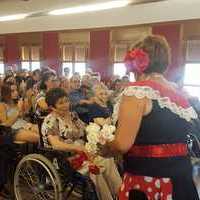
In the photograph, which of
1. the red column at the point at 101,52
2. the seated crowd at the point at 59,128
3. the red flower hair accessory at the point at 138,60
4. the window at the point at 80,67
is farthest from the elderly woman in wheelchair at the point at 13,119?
the window at the point at 80,67

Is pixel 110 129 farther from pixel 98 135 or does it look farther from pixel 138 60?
pixel 138 60

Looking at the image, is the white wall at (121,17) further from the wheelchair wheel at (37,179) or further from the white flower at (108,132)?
the white flower at (108,132)

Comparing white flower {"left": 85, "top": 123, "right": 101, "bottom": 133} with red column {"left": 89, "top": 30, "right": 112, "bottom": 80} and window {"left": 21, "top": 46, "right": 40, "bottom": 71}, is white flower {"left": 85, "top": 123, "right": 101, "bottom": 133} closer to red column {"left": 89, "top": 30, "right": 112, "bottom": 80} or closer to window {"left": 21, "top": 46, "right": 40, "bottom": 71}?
red column {"left": 89, "top": 30, "right": 112, "bottom": 80}

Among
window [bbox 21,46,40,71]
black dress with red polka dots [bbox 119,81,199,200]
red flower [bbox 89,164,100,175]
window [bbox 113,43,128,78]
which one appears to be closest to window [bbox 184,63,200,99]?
window [bbox 113,43,128,78]

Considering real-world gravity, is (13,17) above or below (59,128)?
above

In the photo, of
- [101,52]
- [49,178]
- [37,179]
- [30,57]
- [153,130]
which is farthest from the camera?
[30,57]

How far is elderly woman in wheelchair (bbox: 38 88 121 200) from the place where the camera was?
2.53m

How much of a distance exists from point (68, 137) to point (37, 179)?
39 cm

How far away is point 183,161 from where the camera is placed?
1.54 metres

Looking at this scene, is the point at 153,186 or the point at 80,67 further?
the point at 80,67

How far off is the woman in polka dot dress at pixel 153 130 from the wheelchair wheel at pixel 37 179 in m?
0.99

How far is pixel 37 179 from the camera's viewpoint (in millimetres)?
2699

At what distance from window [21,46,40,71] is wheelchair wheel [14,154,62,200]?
22.9 ft

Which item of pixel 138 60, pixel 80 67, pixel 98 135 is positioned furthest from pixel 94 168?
pixel 80 67
